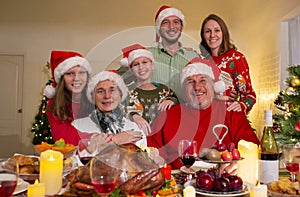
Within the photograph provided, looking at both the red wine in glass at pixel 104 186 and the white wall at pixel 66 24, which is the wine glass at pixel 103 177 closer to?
the red wine in glass at pixel 104 186

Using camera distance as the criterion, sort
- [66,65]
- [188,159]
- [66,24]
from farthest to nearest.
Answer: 1. [66,24]
2. [66,65]
3. [188,159]

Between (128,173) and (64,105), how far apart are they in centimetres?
152

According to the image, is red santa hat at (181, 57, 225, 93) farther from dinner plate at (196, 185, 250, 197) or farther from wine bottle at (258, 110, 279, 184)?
dinner plate at (196, 185, 250, 197)

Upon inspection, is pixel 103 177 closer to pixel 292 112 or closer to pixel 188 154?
pixel 188 154

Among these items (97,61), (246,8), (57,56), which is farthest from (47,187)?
(246,8)

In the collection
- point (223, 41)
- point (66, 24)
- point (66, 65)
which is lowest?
point (66, 65)

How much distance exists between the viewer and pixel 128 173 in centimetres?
120

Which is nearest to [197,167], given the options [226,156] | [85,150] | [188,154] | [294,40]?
[188,154]

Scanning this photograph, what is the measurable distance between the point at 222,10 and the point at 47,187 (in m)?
5.26

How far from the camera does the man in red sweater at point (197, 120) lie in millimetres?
2447

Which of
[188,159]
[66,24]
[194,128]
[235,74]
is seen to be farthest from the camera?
[66,24]

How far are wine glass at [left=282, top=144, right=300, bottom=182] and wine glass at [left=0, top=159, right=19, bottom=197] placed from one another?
1019 millimetres

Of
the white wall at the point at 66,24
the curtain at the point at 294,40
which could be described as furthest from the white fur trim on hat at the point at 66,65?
the white wall at the point at 66,24

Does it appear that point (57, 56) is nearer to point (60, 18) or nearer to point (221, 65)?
point (221, 65)
